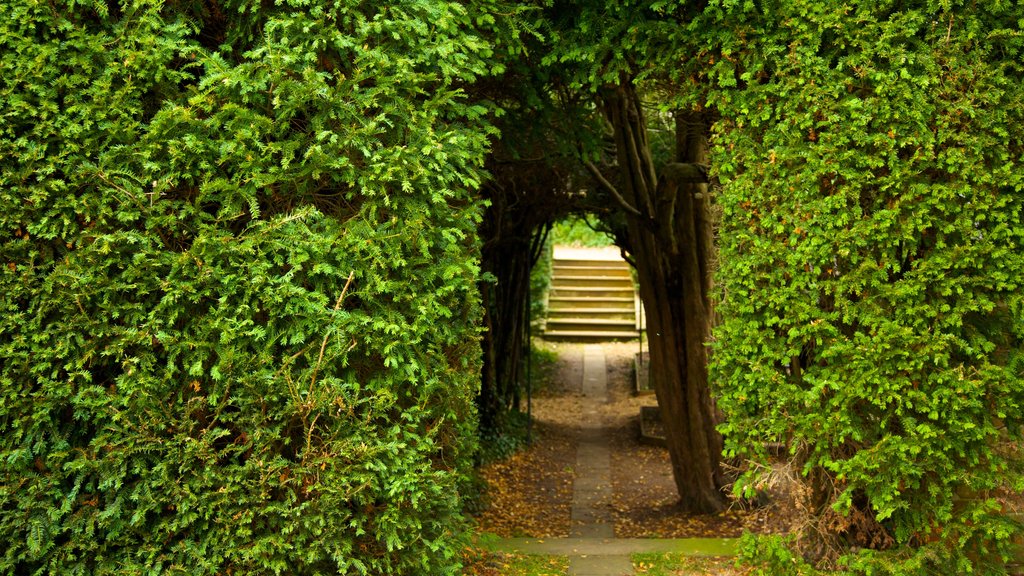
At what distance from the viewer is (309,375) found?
14.9ft

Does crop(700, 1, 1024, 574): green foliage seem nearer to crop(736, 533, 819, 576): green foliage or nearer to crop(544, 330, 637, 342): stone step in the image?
crop(736, 533, 819, 576): green foliage

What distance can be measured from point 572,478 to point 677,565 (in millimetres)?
6102

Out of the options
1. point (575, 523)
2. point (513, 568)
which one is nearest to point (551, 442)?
point (575, 523)

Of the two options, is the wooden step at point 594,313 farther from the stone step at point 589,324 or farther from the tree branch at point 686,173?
the tree branch at point 686,173

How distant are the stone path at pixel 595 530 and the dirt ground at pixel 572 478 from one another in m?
0.14

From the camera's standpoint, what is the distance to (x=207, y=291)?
4.52m

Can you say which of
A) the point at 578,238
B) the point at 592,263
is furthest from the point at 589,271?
the point at 578,238

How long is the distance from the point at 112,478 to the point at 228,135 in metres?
1.84

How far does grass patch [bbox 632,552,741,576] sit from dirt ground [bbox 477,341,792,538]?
38 cm

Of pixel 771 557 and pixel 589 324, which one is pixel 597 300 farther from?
pixel 771 557

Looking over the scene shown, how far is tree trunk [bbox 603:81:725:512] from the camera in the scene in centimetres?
902

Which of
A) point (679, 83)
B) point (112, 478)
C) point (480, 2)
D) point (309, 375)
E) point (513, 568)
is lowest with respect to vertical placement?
point (513, 568)

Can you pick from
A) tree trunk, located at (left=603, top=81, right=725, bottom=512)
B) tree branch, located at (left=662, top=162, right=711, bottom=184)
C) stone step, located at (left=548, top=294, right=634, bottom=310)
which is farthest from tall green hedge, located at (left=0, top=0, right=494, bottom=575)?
stone step, located at (left=548, top=294, right=634, bottom=310)

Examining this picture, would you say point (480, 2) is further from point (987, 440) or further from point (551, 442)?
point (551, 442)
